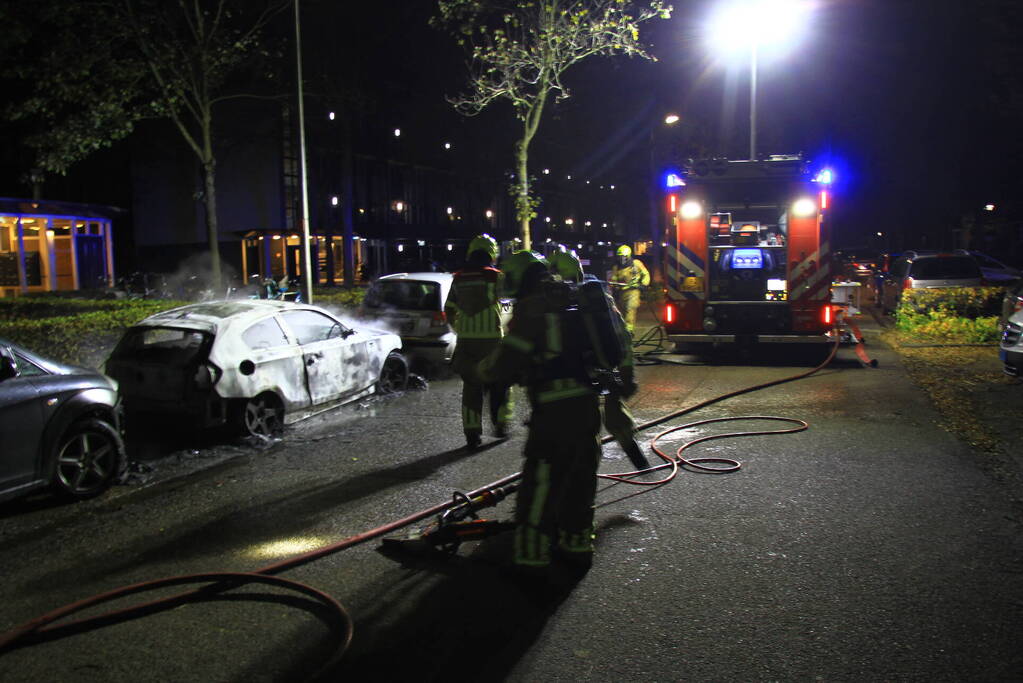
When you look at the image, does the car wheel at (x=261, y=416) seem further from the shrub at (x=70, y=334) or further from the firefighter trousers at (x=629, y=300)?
the firefighter trousers at (x=629, y=300)

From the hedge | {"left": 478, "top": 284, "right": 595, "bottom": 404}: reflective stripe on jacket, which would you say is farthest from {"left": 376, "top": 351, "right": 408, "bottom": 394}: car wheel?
the hedge

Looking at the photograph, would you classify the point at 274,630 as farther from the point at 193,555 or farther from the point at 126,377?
the point at 126,377

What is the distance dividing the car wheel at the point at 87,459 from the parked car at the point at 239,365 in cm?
103

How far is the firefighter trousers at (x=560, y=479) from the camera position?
4.37 m

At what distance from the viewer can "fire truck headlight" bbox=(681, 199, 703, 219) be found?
1326cm

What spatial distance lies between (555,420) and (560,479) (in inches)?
12.6

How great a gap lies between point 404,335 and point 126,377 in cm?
444

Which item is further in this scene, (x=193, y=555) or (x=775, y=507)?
(x=775, y=507)

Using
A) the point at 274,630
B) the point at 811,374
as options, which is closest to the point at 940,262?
the point at 811,374

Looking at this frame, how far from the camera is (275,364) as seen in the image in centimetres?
816

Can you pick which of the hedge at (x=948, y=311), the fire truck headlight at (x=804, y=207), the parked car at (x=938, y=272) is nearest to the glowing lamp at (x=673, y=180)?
the fire truck headlight at (x=804, y=207)

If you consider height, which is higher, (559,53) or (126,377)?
(559,53)

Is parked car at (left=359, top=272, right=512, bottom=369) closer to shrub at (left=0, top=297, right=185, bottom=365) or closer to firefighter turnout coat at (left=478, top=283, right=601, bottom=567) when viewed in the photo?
shrub at (left=0, top=297, right=185, bottom=365)

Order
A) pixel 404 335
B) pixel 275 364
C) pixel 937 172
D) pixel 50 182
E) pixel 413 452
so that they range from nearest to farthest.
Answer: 1. pixel 413 452
2. pixel 275 364
3. pixel 404 335
4. pixel 937 172
5. pixel 50 182
